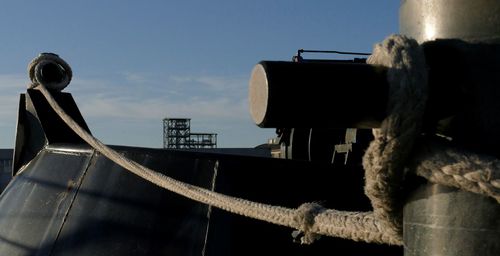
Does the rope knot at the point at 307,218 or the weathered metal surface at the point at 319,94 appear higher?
the weathered metal surface at the point at 319,94

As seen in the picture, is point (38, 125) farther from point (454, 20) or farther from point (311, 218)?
point (454, 20)

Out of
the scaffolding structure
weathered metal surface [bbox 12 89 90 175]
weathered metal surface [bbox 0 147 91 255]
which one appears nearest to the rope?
weathered metal surface [bbox 0 147 91 255]

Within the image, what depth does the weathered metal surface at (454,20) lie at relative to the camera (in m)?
1.49

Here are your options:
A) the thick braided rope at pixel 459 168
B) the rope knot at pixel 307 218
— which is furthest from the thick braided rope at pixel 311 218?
the thick braided rope at pixel 459 168

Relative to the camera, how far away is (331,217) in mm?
1964

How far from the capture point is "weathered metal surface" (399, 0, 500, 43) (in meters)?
1.49

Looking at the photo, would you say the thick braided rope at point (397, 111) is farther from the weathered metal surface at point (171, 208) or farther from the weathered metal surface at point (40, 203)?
the weathered metal surface at point (40, 203)

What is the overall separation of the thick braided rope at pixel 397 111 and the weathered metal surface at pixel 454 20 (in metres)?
0.10

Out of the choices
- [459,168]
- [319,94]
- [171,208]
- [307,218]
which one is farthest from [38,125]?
[459,168]

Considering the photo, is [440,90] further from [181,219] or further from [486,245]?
[181,219]

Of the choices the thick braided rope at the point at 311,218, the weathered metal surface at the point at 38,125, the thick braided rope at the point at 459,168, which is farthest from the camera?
the weathered metal surface at the point at 38,125

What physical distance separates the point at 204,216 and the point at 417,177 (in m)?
2.24

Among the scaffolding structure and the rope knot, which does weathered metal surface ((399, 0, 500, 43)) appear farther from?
the scaffolding structure

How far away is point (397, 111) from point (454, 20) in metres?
0.25
